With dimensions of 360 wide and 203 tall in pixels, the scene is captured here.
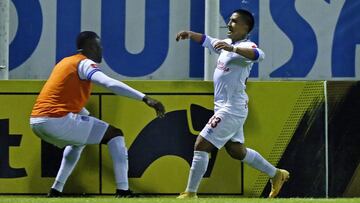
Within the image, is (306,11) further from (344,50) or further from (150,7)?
(150,7)

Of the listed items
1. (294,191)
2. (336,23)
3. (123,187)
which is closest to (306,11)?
(336,23)

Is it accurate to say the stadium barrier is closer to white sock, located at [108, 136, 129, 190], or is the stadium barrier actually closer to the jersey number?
white sock, located at [108, 136, 129, 190]

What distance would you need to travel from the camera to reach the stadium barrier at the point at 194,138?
9.09m

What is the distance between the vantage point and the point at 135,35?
35.9 ft

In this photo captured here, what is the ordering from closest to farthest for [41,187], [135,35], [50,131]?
[50,131] < [41,187] < [135,35]

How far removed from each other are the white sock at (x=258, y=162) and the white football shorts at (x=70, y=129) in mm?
1355

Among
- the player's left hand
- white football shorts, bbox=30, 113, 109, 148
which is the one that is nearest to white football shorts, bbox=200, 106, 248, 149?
the player's left hand

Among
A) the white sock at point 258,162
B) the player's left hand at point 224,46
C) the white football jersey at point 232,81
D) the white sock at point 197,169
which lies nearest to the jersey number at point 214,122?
the white football jersey at point 232,81

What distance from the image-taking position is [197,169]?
8.45 meters

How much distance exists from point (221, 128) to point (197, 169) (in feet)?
1.43

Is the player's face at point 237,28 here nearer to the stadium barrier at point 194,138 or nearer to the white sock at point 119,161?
the stadium barrier at point 194,138

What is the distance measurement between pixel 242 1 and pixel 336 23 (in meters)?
1.16

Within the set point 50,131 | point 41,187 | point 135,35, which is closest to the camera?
point 50,131

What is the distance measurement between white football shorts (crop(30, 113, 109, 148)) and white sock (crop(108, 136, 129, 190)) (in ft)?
0.47
